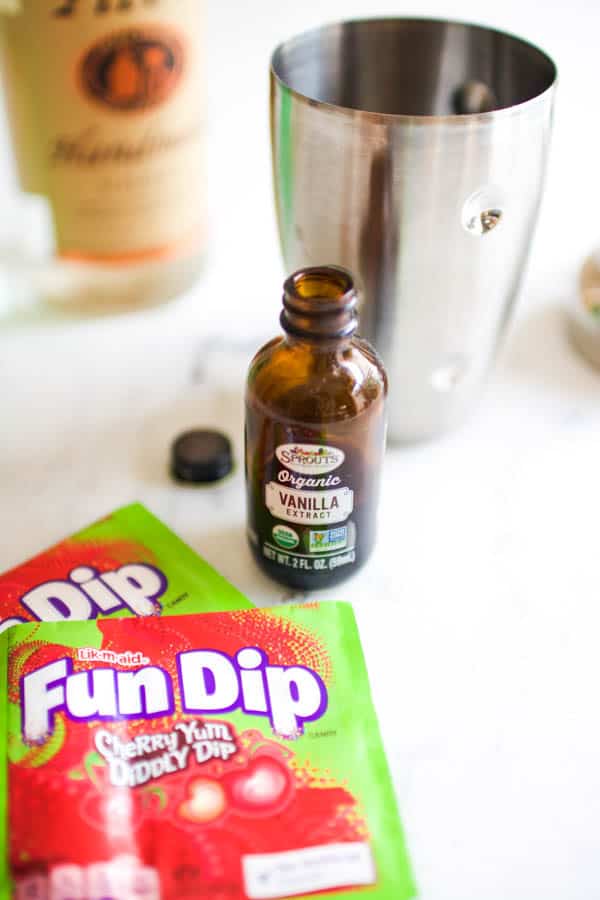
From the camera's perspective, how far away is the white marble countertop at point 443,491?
482mm

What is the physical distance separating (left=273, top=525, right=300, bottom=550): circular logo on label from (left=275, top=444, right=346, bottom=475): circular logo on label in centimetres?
4

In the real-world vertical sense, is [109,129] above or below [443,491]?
above

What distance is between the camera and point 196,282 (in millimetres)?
876

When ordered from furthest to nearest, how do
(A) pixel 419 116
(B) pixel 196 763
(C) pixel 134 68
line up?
(C) pixel 134 68, (A) pixel 419 116, (B) pixel 196 763

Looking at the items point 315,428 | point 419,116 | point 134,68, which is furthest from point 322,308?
point 134,68

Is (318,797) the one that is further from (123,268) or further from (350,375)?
(123,268)

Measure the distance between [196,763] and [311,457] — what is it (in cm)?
17

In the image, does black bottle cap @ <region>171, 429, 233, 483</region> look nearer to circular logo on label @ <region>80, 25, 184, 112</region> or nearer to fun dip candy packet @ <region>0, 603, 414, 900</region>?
fun dip candy packet @ <region>0, 603, 414, 900</region>

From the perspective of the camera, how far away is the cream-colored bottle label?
679 millimetres

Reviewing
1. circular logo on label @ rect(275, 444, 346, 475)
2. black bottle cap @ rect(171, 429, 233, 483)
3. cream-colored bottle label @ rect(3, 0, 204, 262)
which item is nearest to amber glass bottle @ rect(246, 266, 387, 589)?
circular logo on label @ rect(275, 444, 346, 475)

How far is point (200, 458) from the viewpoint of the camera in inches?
26.1

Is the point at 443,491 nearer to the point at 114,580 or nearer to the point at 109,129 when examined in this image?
the point at 114,580

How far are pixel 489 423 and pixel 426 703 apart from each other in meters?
0.27

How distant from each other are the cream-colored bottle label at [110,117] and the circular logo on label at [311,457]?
1.09ft
